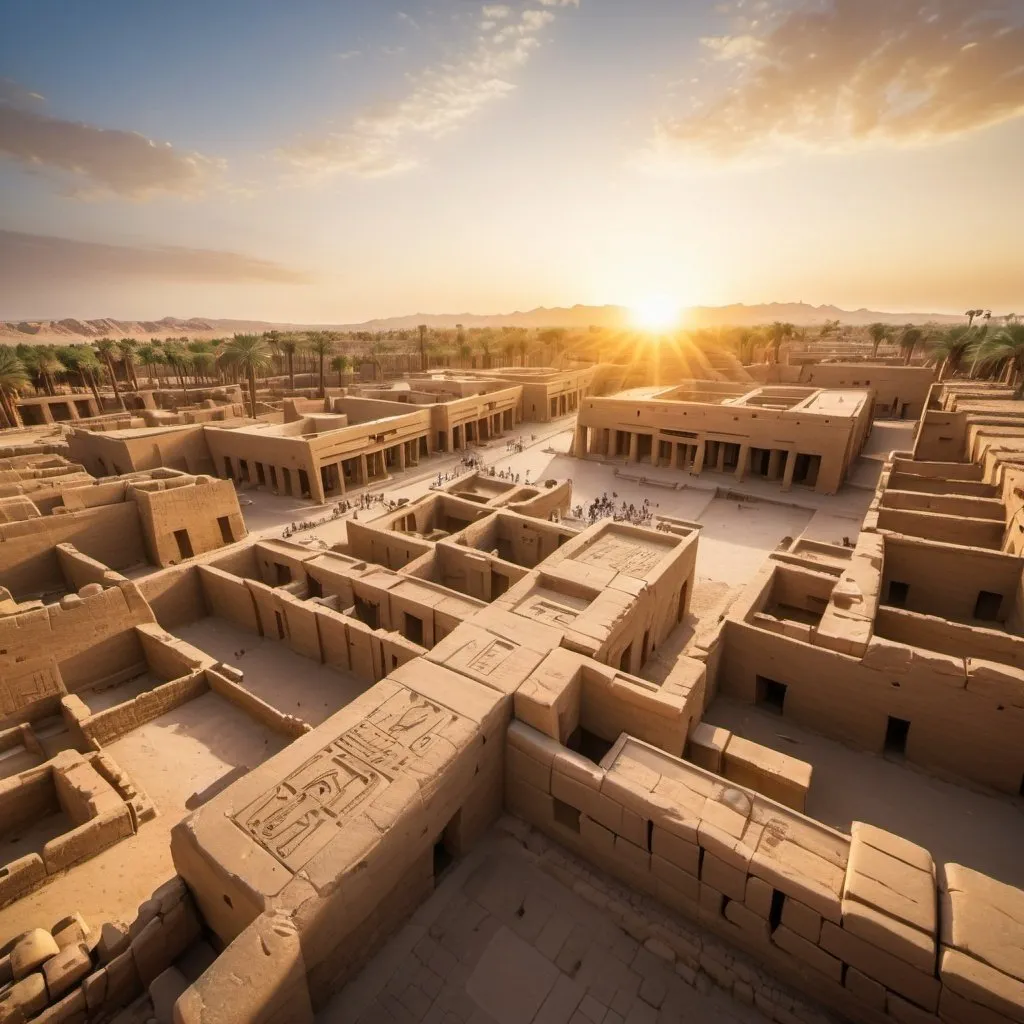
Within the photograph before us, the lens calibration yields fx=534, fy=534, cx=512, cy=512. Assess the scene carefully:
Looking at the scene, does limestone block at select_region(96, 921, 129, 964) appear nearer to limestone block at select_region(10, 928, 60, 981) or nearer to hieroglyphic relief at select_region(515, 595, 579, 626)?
limestone block at select_region(10, 928, 60, 981)

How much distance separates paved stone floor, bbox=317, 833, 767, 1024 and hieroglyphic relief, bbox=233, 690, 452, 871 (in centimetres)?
194

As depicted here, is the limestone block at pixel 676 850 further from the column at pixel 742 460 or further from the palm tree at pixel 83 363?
the palm tree at pixel 83 363

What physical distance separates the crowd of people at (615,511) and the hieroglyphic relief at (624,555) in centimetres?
1041

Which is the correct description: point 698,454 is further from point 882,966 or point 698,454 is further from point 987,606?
point 882,966

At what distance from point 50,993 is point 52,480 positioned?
2225cm

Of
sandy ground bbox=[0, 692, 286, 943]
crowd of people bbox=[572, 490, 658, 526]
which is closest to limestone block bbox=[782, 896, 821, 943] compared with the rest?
sandy ground bbox=[0, 692, 286, 943]

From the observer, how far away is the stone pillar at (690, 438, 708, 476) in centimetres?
3319

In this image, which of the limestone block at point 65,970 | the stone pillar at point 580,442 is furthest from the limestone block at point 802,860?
the stone pillar at point 580,442

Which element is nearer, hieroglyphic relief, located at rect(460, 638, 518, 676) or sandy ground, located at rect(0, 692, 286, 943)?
sandy ground, located at rect(0, 692, 286, 943)

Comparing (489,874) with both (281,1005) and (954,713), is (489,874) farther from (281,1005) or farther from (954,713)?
(954,713)

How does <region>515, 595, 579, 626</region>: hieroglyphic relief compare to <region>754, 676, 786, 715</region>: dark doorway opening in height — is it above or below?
above

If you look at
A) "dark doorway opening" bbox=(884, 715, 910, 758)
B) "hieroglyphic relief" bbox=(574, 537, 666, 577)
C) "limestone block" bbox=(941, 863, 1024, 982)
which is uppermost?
"limestone block" bbox=(941, 863, 1024, 982)

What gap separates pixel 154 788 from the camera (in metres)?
11.1

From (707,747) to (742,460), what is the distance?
84.3ft
